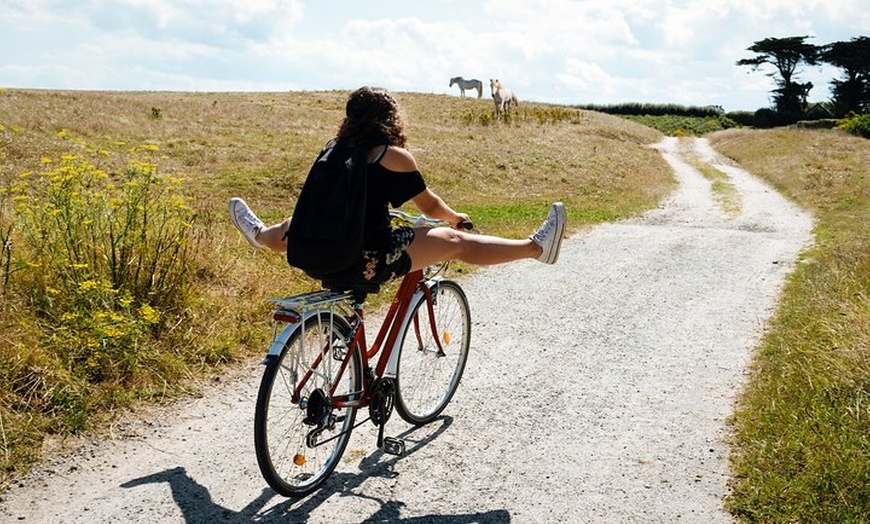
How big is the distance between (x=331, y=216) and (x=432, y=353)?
191 cm

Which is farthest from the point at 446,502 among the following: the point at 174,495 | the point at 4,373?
the point at 4,373

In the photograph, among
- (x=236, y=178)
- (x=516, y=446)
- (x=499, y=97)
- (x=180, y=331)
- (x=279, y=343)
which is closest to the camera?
(x=279, y=343)

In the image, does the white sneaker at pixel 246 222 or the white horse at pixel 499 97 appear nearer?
the white sneaker at pixel 246 222

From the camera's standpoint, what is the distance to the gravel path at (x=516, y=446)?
4.46m

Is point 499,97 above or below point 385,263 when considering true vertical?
above

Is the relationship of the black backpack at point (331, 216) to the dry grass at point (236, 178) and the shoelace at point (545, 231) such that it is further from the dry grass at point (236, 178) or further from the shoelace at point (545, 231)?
the shoelace at point (545, 231)

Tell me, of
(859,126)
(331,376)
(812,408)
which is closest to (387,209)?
(331,376)

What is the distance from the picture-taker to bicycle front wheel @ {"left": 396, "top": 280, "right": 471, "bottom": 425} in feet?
17.7

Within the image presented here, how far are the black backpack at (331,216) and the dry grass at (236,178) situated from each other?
70 cm

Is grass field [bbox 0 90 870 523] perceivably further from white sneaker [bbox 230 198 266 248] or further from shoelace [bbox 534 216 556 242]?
shoelace [bbox 534 216 556 242]

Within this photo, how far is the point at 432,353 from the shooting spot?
5.77 meters

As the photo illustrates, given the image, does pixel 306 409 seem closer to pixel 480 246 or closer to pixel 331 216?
pixel 331 216

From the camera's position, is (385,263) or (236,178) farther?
(236,178)

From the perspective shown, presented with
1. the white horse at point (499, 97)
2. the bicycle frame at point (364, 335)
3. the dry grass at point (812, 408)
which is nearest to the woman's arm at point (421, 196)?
the bicycle frame at point (364, 335)
